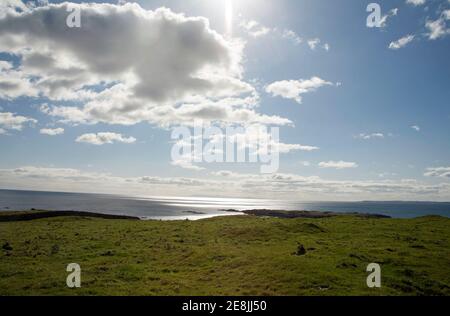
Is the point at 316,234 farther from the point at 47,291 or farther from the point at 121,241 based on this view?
the point at 47,291

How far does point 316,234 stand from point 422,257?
15.3 m

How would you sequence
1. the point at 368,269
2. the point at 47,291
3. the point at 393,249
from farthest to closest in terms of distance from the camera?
the point at 393,249
the point at 368,269
the point at 47,291

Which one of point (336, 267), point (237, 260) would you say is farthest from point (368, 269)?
point (237, 260)

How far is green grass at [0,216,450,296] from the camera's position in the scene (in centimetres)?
2169

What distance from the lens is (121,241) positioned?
132ft

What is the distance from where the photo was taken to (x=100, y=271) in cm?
2598

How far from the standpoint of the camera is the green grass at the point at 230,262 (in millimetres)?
21688

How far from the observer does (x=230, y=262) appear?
2800cm
